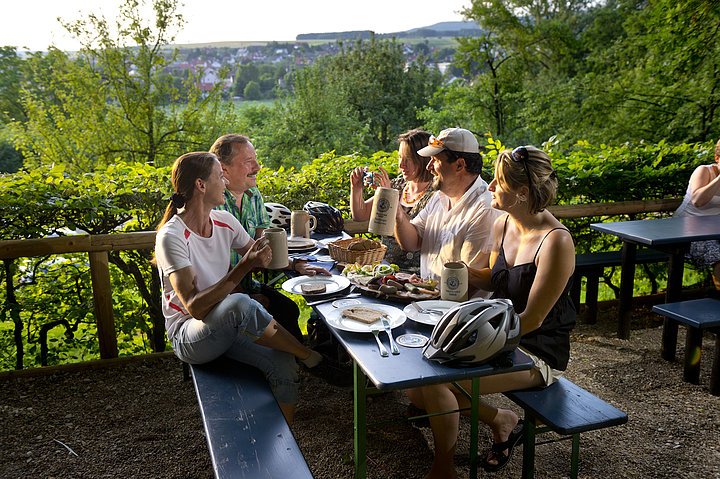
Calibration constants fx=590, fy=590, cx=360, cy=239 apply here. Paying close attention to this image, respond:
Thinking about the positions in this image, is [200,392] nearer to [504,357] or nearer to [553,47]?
[504,357]

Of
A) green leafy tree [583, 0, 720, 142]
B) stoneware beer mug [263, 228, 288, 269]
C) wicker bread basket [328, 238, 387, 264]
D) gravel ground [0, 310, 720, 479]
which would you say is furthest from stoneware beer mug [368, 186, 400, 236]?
green leafy tree [583, 0, 720, 142]

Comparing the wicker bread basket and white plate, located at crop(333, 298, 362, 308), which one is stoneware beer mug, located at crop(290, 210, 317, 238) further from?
white plate, located at crop(333, 298, 362, 308)

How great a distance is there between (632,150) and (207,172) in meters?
4.56

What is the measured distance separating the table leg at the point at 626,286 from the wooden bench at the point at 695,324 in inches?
24.3

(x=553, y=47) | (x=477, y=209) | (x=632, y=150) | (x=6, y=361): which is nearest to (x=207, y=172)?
(x=477, y=209)

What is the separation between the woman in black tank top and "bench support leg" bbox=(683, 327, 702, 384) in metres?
1.72

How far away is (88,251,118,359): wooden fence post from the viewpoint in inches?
152

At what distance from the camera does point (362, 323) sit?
2.27 metres

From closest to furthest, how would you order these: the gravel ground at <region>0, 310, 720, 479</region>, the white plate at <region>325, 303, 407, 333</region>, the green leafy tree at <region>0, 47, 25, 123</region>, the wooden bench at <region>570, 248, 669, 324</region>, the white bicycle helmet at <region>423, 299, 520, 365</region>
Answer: the white bicycle helmet at <region>423, 299, 520, 365</region>, the white plate at <region>325, 303, 407, 333</region>, the gravel ground at <region>0, 310, 720, 479</region>, the wooden bench at <region>570, 248, 669, 324</region>, the green leafy tree at <region>0, 47, 25, 123</region>

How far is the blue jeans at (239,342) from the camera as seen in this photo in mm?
2531

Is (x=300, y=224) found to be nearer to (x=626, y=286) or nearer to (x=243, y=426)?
(x=243, y=426)

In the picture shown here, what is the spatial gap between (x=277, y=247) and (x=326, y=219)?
1.22 metres

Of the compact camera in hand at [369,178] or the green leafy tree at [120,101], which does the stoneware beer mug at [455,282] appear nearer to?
the compact camera in hand at [369,178]

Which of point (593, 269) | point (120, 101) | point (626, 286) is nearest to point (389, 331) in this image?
point (626, 286)
